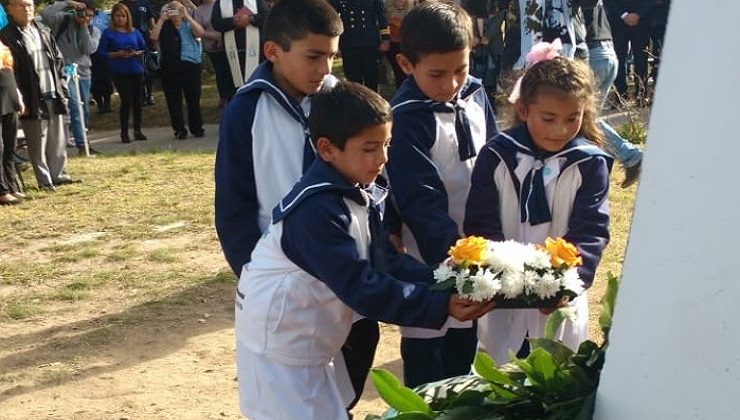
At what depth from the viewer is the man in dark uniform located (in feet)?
39.1

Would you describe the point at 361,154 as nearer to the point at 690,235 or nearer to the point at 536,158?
the point at 536,158

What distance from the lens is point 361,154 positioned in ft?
10.3

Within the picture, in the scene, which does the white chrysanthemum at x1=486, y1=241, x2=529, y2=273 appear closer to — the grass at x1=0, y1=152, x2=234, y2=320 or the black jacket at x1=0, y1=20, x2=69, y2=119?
the grass at x1=0, y1=152, x2=234, y2=320

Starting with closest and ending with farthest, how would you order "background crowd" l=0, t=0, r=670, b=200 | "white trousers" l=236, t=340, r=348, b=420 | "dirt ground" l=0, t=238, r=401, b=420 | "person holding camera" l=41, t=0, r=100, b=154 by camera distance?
"white trousers" l=236, t=340, r=348, b=420 < "dirt ground" l=0, t=238, r=401, b=420 < "background crowd" l=0, t=0, r=670, b=200 < "person holding camera" l=41, t=0, r=100, b=154

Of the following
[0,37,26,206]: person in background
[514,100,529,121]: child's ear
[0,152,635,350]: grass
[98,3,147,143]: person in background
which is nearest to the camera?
[514,100,529,121]: child's ear

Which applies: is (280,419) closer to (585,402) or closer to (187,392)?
(585,402)

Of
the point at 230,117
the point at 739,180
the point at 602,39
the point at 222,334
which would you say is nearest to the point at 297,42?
the point at 230,117

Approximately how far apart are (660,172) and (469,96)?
2.21 meters

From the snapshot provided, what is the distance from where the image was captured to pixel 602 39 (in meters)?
7.35


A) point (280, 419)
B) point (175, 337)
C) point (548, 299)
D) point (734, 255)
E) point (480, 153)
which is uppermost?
point (734, 255)

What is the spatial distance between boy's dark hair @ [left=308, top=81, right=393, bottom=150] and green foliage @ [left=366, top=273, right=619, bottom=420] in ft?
3.09

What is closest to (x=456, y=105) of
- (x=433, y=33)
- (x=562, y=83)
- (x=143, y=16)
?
(x=433, y=33)

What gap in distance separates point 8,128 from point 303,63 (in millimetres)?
6935

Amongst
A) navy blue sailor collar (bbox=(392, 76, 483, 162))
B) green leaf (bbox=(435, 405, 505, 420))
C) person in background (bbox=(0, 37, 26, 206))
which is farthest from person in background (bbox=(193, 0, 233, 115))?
green leaf (bbox=(435, 405, 505, 420))
